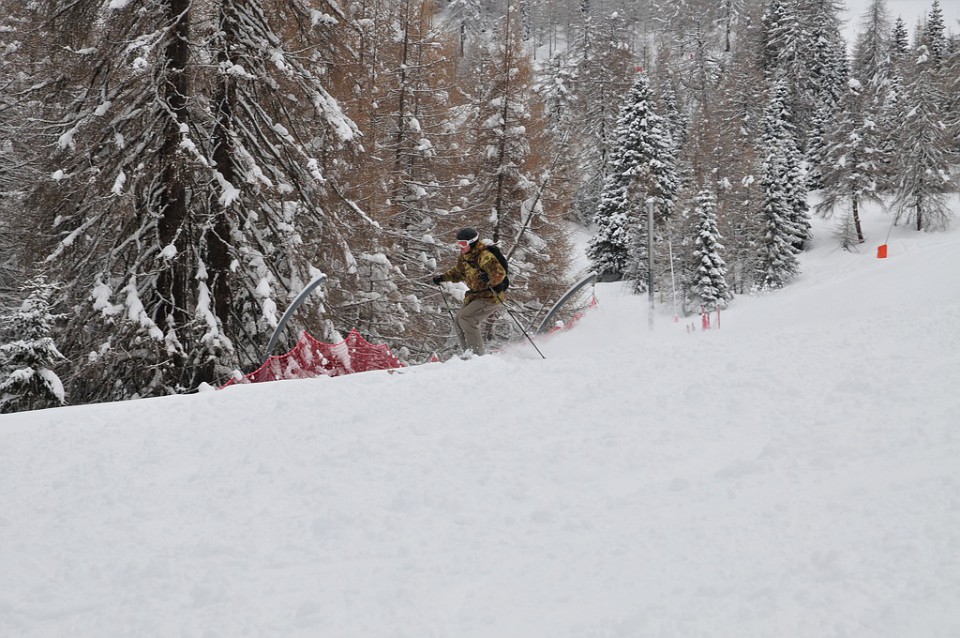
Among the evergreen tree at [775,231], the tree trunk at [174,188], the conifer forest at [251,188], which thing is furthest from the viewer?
the evergreen tree at [775,231]

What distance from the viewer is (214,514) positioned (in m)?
3.75

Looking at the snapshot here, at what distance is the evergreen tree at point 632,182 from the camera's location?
4362cm

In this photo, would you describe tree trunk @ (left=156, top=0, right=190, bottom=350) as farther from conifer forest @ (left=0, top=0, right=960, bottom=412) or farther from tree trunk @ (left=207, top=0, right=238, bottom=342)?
tree trunk @ (left=207, top=0, right=238, bottom=342)

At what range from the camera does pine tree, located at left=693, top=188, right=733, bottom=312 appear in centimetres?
3691

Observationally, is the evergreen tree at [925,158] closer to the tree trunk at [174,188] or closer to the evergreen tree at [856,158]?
the evergreen tree at [856,158]

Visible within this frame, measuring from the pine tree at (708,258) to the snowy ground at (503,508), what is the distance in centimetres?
3201

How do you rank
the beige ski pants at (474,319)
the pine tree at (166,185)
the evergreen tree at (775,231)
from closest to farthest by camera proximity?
the beige ski pants at (474,319)
the pine tree at (166,185)
the evergreen tree at (775,231)

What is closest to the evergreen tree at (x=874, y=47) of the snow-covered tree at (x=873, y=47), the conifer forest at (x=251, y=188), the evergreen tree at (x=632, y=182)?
the snow-covered tree at (x=873, y=47)

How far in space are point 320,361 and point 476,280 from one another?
246cm

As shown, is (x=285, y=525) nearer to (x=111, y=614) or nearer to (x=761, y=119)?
(x=111, y=614)

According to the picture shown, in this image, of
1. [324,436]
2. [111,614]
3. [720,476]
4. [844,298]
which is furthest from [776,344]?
[844,298]

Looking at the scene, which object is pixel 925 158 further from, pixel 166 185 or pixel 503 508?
pixel 503 508

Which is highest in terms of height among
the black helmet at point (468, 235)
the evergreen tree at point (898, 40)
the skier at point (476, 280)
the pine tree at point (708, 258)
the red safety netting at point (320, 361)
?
the evergreen tree at point (898, 40)

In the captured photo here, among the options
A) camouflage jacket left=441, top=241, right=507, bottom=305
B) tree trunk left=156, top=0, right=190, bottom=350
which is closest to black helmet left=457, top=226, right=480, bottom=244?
camouflage jacket left=441, top=241, right=507, bottom=305
